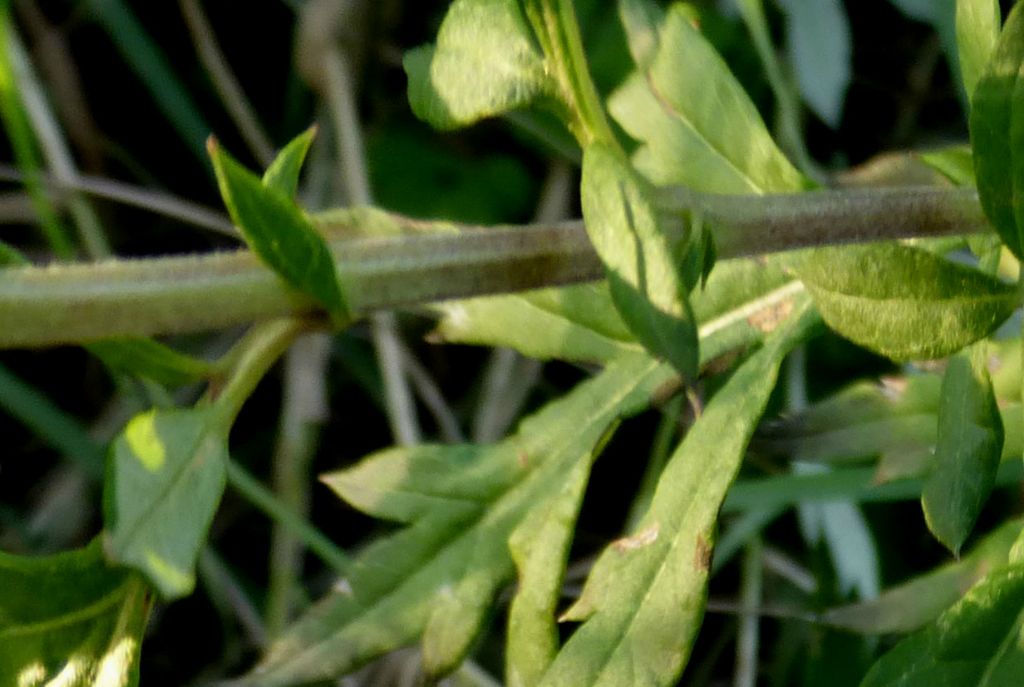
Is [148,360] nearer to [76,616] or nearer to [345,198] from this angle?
[76,616]

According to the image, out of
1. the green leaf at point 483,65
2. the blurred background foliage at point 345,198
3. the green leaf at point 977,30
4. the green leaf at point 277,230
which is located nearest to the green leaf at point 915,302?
the green leaf at point 977,30

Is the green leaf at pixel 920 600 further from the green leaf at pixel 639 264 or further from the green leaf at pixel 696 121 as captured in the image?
the green leaf at pixel 639 264

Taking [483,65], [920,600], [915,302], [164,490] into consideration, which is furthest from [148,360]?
[920,600]

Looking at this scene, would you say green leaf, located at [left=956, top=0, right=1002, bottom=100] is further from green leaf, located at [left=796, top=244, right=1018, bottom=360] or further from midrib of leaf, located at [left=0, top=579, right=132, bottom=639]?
midrib of leaf, located at [left=0, top=579, right=132, bottom=639]

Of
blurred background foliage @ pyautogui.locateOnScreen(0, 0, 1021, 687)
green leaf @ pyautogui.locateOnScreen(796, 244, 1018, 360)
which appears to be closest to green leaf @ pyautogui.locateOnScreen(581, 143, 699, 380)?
green leaf @ pyautogui.locateOnScreen(796, 244, 1018, 360)

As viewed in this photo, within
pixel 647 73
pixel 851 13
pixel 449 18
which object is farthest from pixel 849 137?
pixel 449 18

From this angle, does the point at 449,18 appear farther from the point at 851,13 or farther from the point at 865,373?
the point at 851,13
